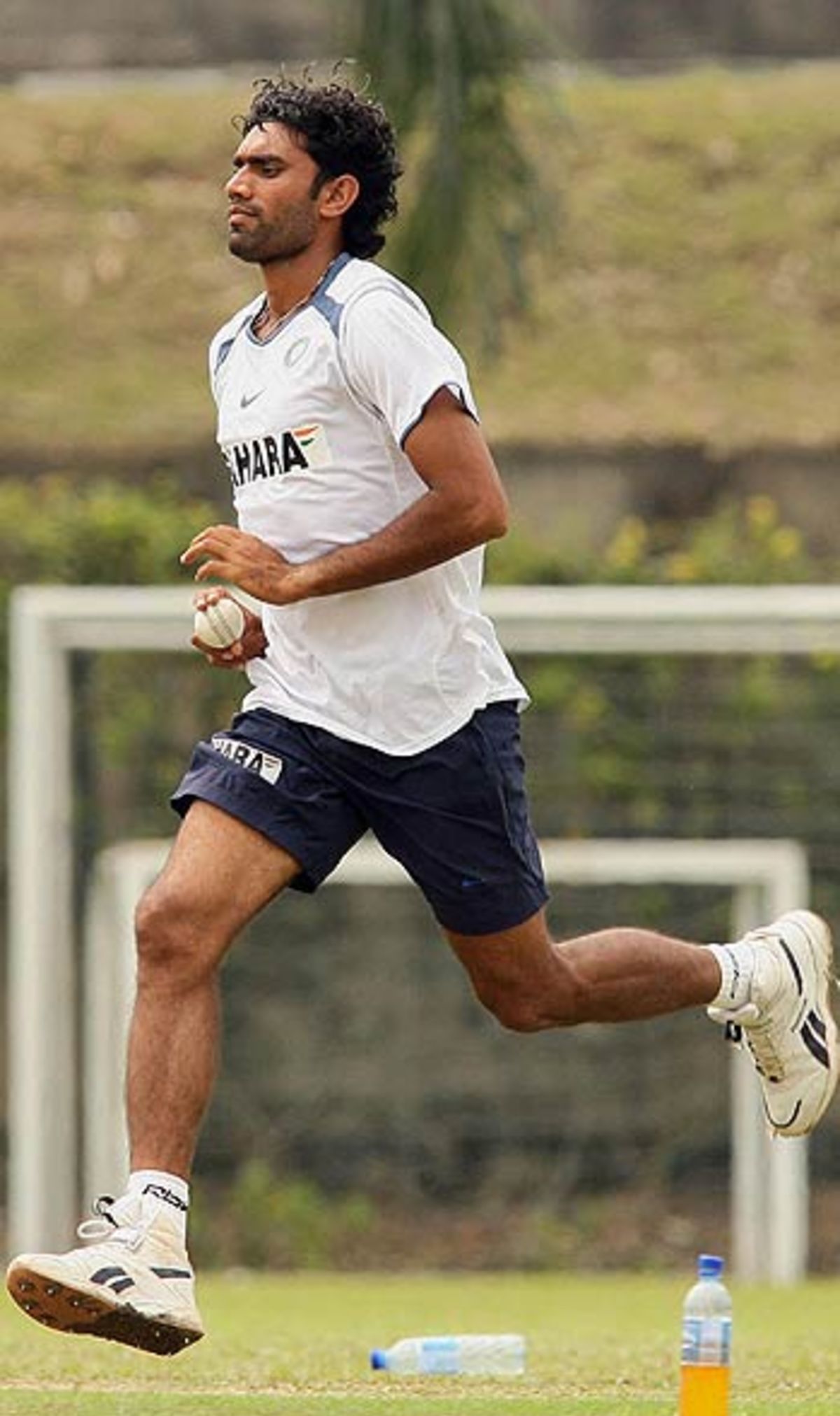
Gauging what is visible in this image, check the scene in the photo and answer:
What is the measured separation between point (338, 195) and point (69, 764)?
246 inches

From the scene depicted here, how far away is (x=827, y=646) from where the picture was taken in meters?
13.5

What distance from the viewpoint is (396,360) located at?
743 cm

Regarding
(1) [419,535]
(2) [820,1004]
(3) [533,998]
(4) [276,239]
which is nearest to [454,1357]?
(3) [533,998]

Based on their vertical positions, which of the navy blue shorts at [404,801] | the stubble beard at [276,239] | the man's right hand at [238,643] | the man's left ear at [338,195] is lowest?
the navy blue shorts at [404,801]

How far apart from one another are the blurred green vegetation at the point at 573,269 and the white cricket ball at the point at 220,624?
8952 mm

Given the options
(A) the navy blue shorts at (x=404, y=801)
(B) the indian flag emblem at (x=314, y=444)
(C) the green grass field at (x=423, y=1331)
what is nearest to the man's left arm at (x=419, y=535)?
(B) the indian flag emblem at (x=314, y=444)

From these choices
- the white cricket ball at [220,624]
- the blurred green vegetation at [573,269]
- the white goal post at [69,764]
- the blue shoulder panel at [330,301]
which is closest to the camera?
the blue shoulder panel at [330,301]

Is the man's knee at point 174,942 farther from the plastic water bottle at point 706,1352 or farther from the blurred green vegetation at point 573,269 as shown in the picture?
the blurred green vegetation at point 573,269

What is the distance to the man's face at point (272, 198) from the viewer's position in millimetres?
7633

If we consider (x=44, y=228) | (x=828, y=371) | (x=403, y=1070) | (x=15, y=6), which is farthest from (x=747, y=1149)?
(x=15, y=6)

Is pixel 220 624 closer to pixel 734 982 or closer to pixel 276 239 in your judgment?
pixel 276 239

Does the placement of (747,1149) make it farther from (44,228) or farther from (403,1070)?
(44,228)

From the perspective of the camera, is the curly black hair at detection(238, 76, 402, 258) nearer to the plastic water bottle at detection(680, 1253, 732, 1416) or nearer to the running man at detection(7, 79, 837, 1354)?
the running man at detection(7, 79, 837, 1354)

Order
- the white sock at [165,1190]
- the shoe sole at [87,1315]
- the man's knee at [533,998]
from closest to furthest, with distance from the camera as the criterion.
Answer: the shoe sole at [87,1315], the white sock at [165,1190], the man's knee at [533,998]
